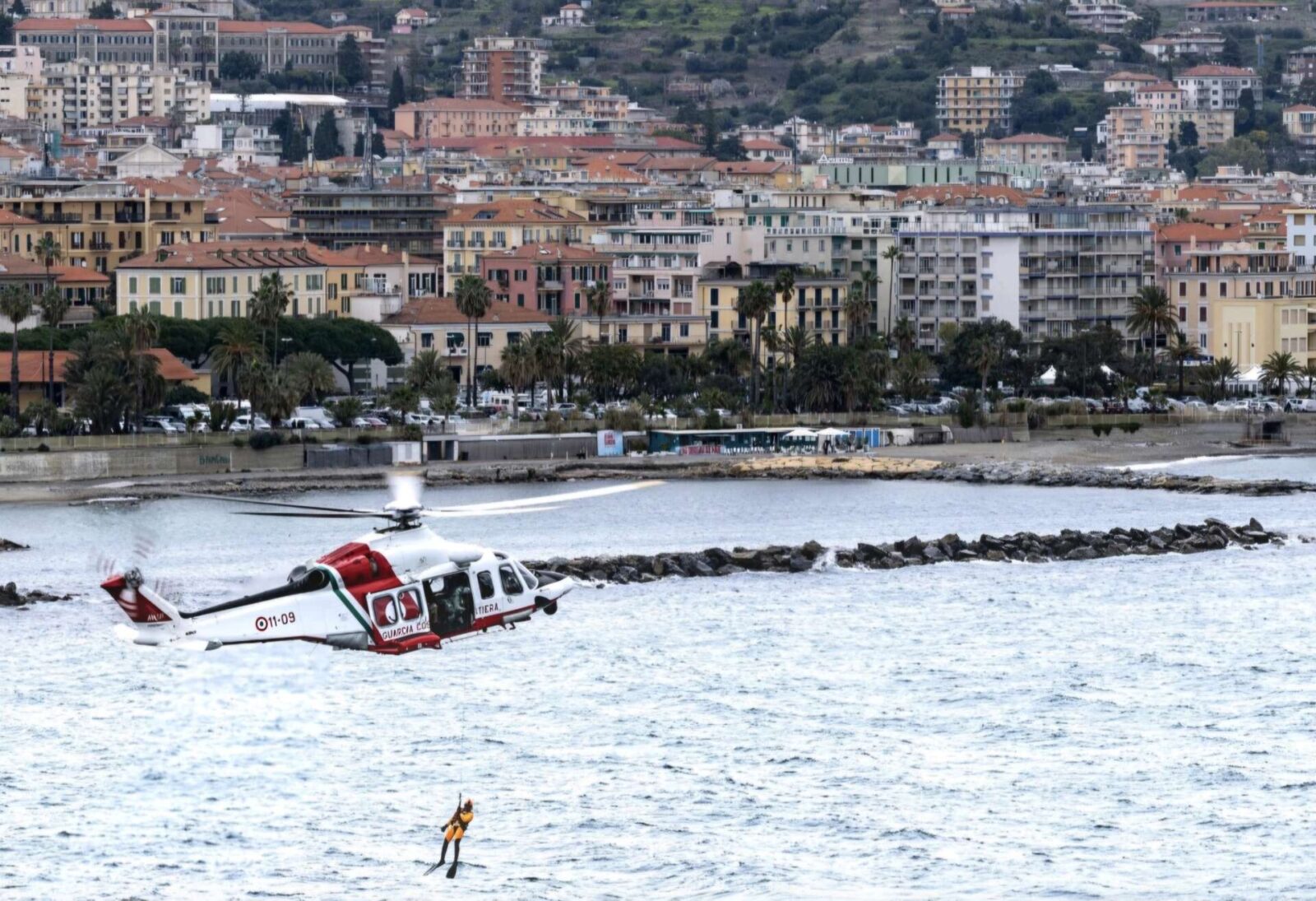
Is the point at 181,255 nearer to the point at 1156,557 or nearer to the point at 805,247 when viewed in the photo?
the point at 805,247

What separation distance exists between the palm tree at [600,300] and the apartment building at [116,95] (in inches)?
3386

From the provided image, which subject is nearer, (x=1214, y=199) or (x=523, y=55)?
(x=1214, y=199)

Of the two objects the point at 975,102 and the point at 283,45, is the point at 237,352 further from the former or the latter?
the point at 283,45

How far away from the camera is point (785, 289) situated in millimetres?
78250

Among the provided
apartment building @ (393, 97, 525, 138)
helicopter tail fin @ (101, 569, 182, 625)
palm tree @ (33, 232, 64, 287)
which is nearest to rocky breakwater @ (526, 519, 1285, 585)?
helicopter tail fin @ (101, 569, 182, 625)

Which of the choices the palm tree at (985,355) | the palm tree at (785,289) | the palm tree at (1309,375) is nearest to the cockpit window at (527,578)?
the palm tree at (985,355)

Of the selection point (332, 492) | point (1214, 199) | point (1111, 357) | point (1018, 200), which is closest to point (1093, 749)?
point (332, 492)

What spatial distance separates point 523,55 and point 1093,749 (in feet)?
494

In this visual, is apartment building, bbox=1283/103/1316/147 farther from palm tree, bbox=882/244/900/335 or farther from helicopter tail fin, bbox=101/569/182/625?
helicopter tail fin, bbox=101/569/182/625

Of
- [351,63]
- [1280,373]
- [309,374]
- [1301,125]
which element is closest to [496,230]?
[309,374]

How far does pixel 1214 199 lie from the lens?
392 feet

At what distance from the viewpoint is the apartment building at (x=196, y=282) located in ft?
266

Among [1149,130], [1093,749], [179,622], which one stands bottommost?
[1093,749]

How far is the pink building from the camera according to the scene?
87.4 metres
